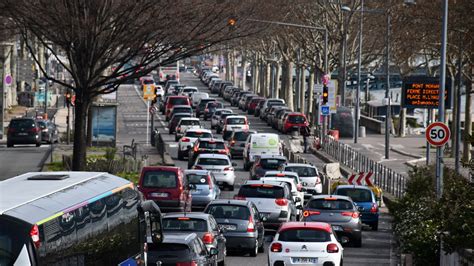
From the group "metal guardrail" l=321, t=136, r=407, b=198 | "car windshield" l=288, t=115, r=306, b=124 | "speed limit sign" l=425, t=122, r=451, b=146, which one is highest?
"speed limit sign" l=425, t=122, r=451, b=146

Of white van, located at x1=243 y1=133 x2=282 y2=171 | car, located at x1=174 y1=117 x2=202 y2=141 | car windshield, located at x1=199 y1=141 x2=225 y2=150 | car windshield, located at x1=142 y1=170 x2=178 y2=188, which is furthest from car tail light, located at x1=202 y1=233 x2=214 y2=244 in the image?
car, located at x1=174 y1=117 x2=202 y2=141

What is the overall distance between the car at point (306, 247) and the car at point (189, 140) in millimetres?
34341

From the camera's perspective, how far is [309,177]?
145 feet

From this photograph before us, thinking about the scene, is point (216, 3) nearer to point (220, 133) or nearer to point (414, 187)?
point (414, 187)

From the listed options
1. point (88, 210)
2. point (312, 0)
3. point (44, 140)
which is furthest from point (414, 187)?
point (312, 0)

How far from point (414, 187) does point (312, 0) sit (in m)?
60.4

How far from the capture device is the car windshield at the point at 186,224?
80.7 ft

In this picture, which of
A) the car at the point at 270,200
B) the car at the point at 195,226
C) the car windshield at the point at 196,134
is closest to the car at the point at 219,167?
the car at the point at 270,200

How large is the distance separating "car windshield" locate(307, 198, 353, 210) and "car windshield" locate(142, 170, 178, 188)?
5.11 m

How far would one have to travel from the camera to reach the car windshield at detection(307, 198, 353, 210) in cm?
3106

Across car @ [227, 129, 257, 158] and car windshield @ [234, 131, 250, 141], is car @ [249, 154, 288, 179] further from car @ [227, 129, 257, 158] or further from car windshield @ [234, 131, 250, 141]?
car windshield @ [234, 131, 250, 141]

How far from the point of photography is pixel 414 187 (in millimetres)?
32156

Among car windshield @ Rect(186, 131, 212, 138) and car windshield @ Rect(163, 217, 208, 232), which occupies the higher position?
car windshield @ Rect(186, 131, 212, 138)

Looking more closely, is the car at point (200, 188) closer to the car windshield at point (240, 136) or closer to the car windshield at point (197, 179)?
→ the car windshield at point (197, 179)
